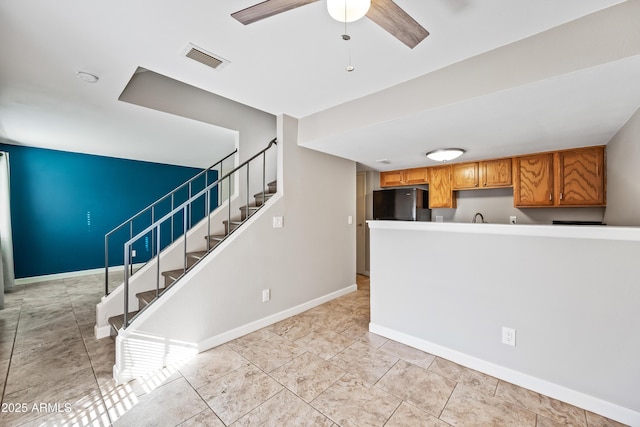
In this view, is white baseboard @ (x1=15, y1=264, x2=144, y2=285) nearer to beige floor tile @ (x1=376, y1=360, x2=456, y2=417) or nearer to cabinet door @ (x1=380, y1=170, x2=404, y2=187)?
cabinet door @ (x1=380, y1=170, x2=404, y2=187)

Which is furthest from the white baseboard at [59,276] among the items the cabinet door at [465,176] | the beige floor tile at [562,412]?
the beige floor tile at [562,412]

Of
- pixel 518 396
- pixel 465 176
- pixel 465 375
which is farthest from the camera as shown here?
pixel 465 176

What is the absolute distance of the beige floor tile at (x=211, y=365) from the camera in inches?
84.7

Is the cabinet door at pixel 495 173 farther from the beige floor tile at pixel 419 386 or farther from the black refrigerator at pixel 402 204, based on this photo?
the beige floor tile at pixel 419 386

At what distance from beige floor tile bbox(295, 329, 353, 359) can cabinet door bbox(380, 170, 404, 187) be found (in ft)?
10.1

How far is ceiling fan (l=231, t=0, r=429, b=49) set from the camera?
1142 millimetres

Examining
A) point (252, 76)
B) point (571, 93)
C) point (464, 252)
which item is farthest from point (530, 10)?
point (252, 76)

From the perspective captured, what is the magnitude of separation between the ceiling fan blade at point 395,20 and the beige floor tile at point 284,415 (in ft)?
7.56

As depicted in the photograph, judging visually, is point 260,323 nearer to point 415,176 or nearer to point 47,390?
point 47,390

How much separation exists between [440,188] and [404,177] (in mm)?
691

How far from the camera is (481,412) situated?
1.79m

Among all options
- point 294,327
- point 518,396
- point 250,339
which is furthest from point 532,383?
point 250,339

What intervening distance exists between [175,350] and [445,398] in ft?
7.43

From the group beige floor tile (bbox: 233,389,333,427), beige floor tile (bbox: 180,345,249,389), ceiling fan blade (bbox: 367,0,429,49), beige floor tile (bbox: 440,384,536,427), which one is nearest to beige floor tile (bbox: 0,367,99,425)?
beige floor tile (bbox: 180,345,249,389)
